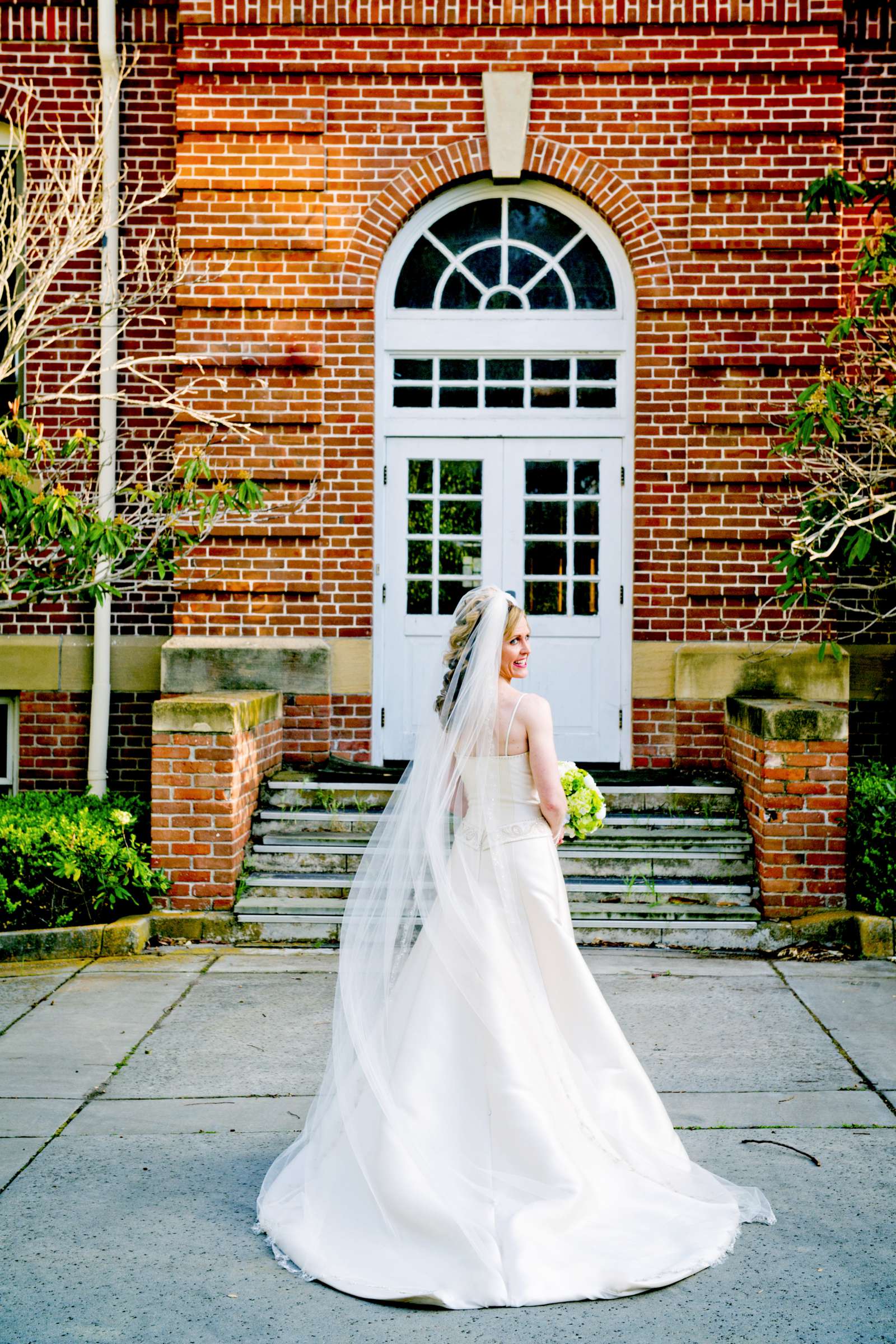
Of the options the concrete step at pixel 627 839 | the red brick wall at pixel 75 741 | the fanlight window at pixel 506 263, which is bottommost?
the concrete step at pixel 627 839

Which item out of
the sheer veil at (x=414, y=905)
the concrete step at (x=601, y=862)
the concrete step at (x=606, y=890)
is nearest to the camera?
the sheer veil at (x=414, y=905)

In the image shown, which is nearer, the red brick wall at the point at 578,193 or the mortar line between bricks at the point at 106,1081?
the mortar line between bricks at the point at 106,1081

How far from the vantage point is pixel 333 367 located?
893 centimetres

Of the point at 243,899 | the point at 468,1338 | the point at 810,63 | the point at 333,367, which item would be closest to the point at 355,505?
the point at 333,367

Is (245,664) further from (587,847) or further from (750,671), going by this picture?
(750,671)

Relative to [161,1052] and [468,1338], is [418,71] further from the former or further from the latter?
[468,1338]

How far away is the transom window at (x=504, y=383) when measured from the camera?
30.1ft

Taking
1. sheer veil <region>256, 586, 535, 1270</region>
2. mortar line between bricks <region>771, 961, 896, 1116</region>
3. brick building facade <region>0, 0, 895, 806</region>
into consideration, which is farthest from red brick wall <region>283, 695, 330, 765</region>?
sheer veil <region>256, 586, 535, 1270</region>

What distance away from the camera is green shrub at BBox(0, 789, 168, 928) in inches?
284

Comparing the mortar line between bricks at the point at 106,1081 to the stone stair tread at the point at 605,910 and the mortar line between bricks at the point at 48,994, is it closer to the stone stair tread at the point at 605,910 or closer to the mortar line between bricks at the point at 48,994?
the mortar line between bricks at the point at 48,994

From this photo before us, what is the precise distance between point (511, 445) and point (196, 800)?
345 cm

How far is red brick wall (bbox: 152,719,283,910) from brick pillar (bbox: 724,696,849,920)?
10.4 ft

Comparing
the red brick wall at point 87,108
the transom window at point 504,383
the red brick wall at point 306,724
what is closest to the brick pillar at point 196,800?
the red brick wall at point 306,724

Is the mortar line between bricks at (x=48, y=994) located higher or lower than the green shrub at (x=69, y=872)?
lower
